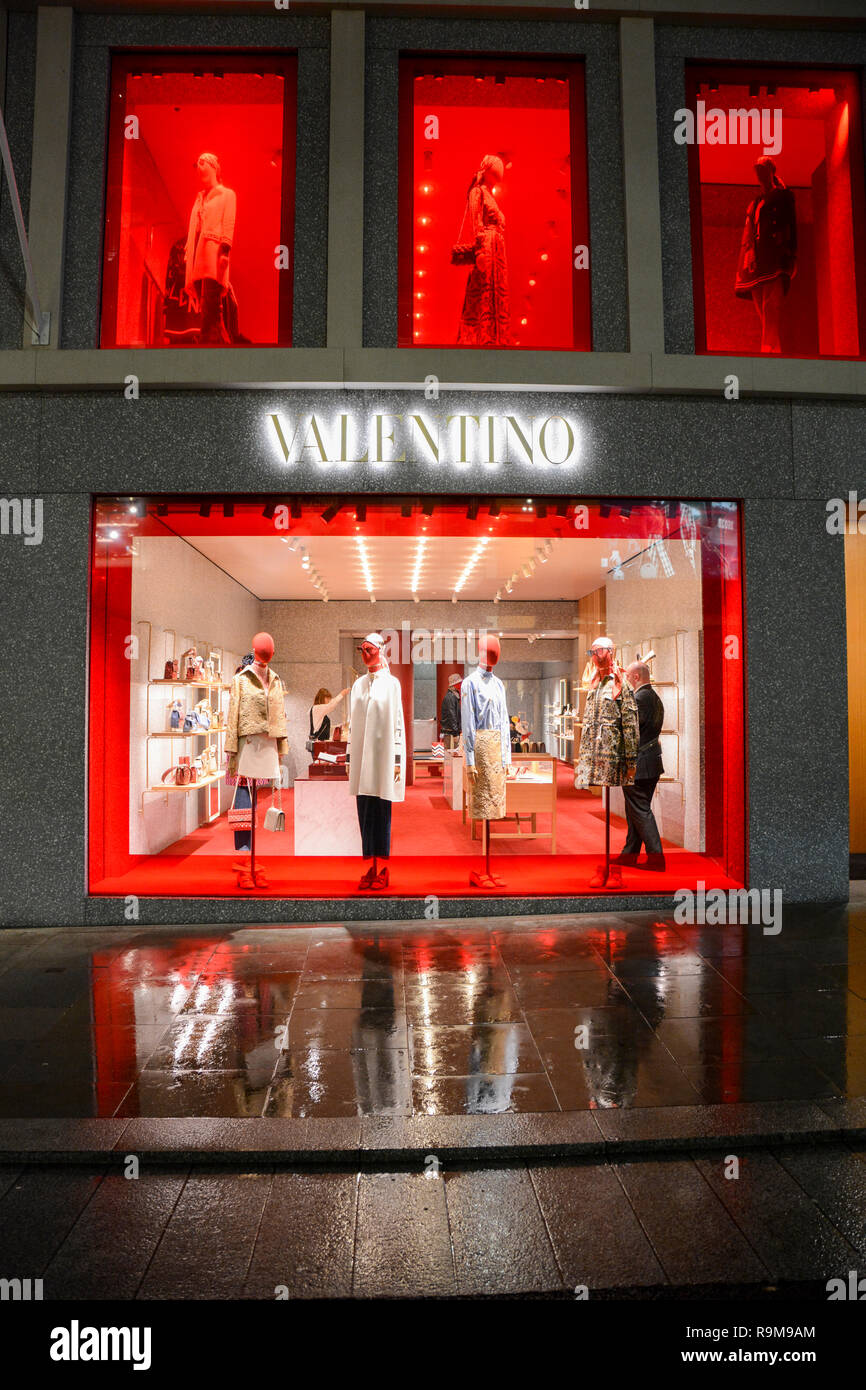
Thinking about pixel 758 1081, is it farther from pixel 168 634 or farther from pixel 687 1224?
pixel 168 634

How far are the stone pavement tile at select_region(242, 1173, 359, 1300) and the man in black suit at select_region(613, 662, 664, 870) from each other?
4.56m

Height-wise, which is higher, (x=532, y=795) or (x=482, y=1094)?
(x=532, y=795)

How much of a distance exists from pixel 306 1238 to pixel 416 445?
18.4 ft

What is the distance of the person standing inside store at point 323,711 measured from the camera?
731 centimetres

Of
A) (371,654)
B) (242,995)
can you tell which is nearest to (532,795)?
(371,654)

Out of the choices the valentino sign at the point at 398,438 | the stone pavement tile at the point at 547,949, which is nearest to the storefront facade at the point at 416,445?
the valentino sign at the point at 398,438

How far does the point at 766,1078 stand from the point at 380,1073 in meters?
1.77

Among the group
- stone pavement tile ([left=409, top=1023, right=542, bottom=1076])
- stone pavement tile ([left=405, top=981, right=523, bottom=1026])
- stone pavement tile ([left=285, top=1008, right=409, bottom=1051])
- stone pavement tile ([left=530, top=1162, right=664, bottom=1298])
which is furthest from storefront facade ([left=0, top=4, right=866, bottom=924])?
stone pavement tile ([left=530, top=1162, right=664, bottom=1298])

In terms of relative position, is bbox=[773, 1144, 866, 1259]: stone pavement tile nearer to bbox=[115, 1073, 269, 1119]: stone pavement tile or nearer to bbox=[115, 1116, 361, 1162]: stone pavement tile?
bbox=[115, 1116, 361, 1162]: stone pavement tile

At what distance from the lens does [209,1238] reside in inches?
113

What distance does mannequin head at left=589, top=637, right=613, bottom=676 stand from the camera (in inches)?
279

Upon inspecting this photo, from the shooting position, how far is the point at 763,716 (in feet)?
23.6
